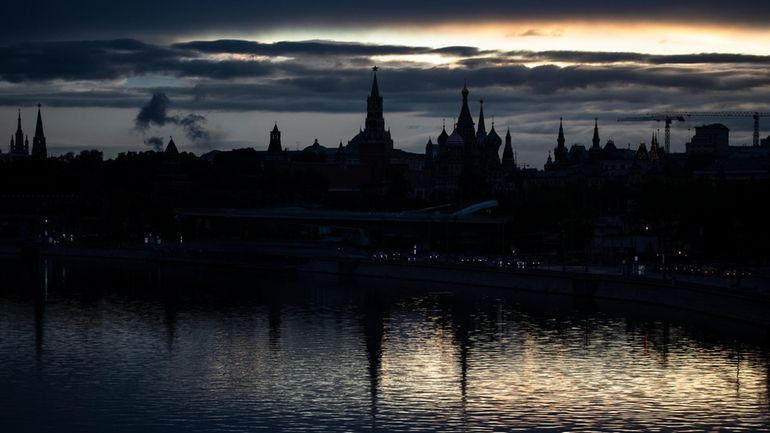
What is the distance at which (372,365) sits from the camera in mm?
63406

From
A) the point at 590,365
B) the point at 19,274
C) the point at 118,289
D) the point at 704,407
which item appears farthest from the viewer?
the point at 19,274

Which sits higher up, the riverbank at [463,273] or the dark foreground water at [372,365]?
the riverbank at [463,273]

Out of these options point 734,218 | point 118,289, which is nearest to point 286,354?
point 118,289

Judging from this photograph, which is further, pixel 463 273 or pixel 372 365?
pixel 463 273

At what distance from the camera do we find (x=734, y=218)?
113 meters

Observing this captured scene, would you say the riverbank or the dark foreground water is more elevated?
the riverbank

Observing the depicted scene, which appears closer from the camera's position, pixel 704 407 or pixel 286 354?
pixel 704 407

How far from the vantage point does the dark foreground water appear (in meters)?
51.3

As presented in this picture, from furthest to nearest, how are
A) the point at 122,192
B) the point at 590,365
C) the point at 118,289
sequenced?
1. the point at 122,192
2. the point at 118,289
3. the point at 590,365

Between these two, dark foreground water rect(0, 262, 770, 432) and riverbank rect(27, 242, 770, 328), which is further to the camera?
riverbank rect(27, 242, 770, 328)

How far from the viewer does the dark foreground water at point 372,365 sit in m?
51.3

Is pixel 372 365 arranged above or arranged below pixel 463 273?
below

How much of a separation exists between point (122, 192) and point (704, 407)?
138m

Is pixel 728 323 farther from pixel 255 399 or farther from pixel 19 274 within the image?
pixel 19 274
